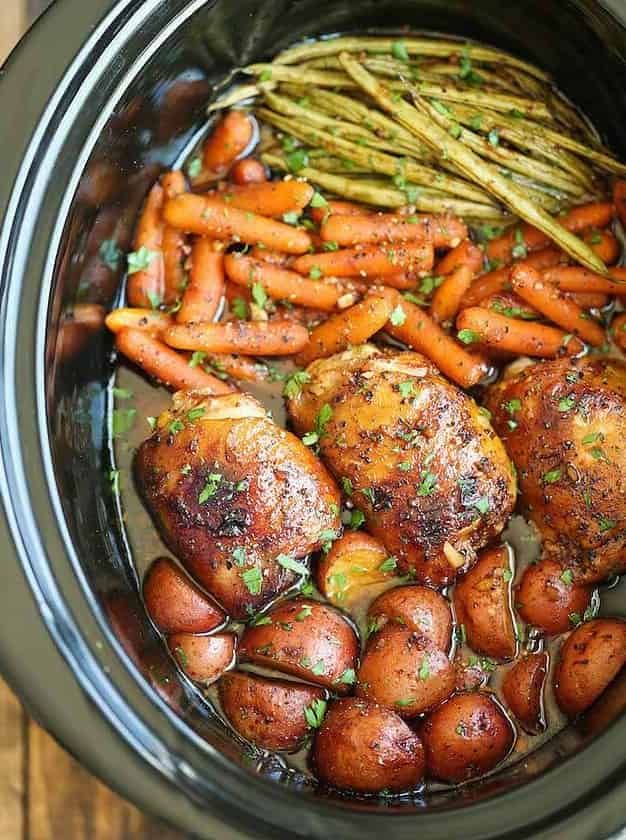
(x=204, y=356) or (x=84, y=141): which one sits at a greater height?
(x=84, y=141)

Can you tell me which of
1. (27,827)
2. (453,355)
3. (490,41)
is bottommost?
(27,827)

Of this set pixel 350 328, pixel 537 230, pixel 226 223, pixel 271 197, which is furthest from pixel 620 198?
pixel 226 223

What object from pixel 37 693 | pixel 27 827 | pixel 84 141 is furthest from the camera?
pixel 27 827

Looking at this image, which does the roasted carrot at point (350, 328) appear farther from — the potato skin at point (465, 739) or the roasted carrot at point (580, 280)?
the potato skin at point (465, 739)

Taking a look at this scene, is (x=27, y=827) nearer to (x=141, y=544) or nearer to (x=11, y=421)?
(x=141, y=544)

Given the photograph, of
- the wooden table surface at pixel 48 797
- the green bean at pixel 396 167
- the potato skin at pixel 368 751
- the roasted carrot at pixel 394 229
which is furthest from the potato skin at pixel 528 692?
the green bean at pixel 396 167

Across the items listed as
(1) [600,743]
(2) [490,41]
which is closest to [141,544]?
(1) [600,743]
